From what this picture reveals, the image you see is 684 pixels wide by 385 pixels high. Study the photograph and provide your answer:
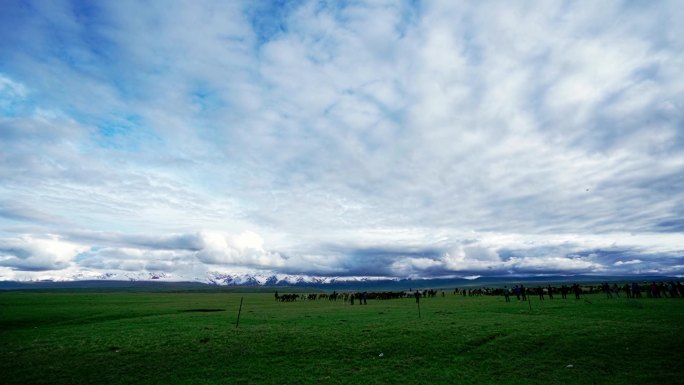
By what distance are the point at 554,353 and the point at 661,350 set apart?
539cm

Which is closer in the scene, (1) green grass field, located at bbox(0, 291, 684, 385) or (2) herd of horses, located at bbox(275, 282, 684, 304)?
(1) green grass field, located at bbox(0, 291, 684, 385)

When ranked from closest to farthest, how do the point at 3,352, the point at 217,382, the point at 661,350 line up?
the point at 217,382 < the point at 661,350 < the point at 3,352

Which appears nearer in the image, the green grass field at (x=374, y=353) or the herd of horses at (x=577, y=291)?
the green grass field at (x=374, y=353)

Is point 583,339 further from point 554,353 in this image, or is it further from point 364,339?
point 364,339

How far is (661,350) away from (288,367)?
20270mm

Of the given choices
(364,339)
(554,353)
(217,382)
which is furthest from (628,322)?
(217,382)

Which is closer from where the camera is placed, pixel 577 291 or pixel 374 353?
pixel 374 353

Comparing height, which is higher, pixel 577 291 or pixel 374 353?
pixel 577 291

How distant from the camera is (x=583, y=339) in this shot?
23.0 metres

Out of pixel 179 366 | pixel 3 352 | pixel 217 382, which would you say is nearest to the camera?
pixel 217 382

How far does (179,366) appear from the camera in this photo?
21828mm

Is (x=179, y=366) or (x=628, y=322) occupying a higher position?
(x=628, y=322)

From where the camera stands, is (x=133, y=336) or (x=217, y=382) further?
(x=133, y=336)

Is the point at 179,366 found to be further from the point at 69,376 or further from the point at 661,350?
the point at 661,350
